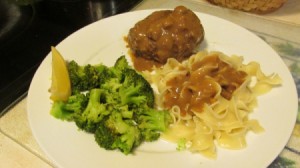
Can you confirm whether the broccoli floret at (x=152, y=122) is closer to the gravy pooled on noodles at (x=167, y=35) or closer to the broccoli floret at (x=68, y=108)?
the broccoli floret at (x=68, y=108)

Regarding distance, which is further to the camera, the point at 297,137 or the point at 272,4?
the point at 272,4

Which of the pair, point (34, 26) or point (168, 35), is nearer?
point (168, 35)

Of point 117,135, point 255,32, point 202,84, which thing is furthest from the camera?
point 255,32

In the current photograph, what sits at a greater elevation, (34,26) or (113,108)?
(113,108)

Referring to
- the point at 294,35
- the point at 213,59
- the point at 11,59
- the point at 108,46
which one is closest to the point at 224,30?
the point at 213,59

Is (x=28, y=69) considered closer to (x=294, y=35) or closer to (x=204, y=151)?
(x=204, y=151)

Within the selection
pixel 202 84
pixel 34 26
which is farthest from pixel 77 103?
pixel 34 26

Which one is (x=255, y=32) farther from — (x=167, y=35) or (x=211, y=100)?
(x=211, y=100)
